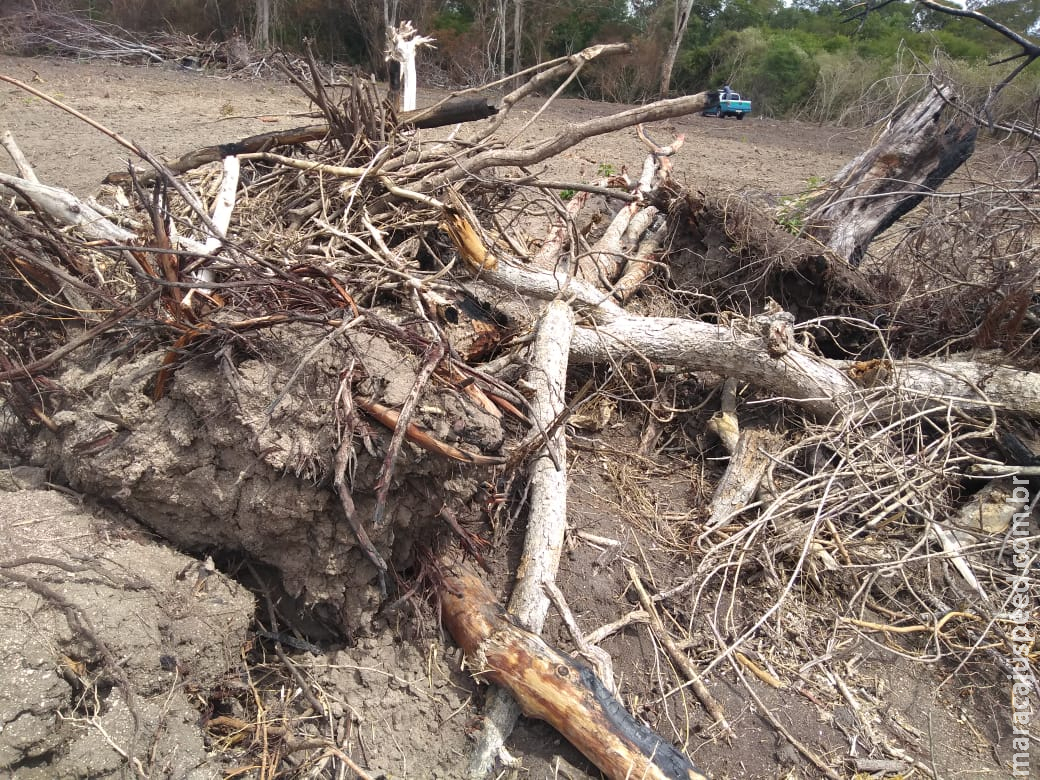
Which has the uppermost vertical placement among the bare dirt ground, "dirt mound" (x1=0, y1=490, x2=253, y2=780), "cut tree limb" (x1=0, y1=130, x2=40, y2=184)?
"cut tree limb" (x1=0, y1=130, x2=40, y2=184)

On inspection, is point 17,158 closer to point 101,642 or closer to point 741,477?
point 101,642

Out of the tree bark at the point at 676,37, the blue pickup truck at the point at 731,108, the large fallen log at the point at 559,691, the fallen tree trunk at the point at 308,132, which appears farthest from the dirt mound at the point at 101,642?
the tree bark at the point at 676,37

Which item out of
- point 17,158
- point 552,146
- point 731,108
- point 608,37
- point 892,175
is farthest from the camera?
point 608,37

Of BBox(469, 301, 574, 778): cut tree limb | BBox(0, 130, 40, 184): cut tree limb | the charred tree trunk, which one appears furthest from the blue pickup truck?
BBox(0, 130, 40, 184): cut tree limb

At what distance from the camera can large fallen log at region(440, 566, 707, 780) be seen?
1984mm

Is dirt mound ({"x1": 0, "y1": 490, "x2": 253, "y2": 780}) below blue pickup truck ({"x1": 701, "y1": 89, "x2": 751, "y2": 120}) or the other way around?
below

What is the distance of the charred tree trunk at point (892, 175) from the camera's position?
4.06 metres

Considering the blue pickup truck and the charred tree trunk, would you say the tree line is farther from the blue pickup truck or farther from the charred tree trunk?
the charred tree trunk

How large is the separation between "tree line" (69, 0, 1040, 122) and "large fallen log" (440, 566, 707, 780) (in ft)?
42.6

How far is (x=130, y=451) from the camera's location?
2.21 meters

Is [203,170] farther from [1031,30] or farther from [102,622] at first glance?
[1031,30]

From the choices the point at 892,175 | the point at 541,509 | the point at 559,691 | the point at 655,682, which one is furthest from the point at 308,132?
the point at 892,175

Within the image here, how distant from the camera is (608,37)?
17688 mm

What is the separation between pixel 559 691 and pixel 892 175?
153 inches
